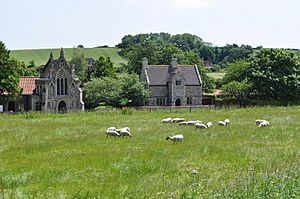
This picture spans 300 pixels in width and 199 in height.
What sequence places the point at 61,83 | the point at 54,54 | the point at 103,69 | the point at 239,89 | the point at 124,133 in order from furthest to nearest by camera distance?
the point at 54,54 → the point at 103,69 → the point at 239,89 → the point at 61,83 → the point at 124,133

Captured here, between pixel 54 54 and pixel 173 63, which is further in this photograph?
pixel 54 54

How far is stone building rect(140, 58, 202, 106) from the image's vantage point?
287 ft

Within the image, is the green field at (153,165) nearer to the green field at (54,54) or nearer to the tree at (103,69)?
the tree at (103,69)

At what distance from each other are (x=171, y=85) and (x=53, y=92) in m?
20.8

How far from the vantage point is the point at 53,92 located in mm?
82938

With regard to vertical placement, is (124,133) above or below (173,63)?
below

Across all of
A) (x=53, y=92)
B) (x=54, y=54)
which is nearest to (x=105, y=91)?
(x=53, y=92)

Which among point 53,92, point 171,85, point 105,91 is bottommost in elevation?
point 53,92

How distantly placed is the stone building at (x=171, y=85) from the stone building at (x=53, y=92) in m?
13.1

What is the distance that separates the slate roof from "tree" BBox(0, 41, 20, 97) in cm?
2470

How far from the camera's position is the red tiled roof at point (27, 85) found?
275ft

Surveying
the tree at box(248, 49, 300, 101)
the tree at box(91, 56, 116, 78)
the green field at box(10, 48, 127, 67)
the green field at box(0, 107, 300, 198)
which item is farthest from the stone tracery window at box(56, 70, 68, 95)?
the green field at box(10, 48, 127, 67)

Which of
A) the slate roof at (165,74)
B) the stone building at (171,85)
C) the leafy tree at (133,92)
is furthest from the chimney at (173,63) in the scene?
the leafy tree at (133,92)

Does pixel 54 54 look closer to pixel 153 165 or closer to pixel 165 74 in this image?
pixel 165 74
